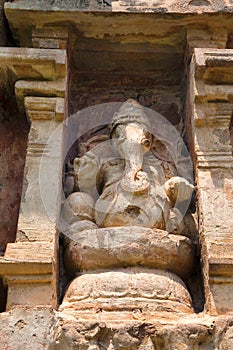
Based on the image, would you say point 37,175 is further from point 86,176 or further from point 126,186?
point 126,186

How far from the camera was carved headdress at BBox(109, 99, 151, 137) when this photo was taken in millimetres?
5172

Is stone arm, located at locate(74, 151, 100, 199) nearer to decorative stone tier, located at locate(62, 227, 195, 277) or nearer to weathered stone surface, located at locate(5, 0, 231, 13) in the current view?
decorative stone tier, located at locate(62, 227, 195, 277)

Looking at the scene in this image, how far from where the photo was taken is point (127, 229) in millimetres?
4430

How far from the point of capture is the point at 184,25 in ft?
18.0

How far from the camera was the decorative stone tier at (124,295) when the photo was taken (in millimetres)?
4098

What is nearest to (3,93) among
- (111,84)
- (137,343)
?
(111,84)

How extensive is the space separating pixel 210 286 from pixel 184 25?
7.03 ft

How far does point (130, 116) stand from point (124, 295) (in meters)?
1.51

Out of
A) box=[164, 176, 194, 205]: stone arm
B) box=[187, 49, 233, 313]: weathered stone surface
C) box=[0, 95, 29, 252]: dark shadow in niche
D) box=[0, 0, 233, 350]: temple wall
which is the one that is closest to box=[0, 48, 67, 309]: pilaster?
box=[0, 0, 233, 350]: temple wall

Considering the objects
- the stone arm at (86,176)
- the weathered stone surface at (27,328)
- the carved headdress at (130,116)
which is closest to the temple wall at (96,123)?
the weathered stone surface at (27,328)

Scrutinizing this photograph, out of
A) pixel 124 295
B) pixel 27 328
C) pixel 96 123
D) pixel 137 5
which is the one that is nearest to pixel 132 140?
pixel 96 123

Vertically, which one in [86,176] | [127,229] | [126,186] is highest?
[86,176]

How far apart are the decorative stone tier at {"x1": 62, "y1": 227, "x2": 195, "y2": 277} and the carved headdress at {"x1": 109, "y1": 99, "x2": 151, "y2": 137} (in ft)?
3.24

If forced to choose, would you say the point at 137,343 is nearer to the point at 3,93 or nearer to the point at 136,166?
the point at 136,166
